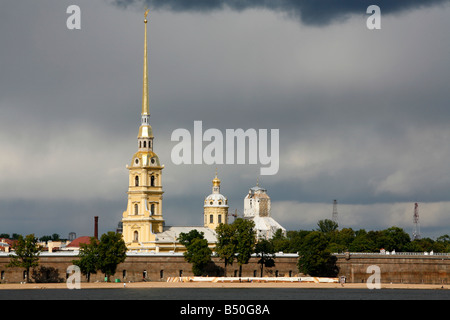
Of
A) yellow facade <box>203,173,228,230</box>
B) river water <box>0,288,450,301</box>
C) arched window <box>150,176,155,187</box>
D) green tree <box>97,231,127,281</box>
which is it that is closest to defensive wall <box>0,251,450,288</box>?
green tree <box>97,231,127,281</box>

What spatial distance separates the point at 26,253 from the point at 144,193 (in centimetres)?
2995

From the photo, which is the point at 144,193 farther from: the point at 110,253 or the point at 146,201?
the point at 110,253

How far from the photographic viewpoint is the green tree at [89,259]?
5797 inches

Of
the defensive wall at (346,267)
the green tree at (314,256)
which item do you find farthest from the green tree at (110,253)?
the green tree at (314,256)

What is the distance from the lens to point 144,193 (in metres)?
172

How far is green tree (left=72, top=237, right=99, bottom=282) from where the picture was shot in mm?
147250

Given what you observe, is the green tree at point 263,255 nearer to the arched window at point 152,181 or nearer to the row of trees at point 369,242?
the row of trees at point 369,242
